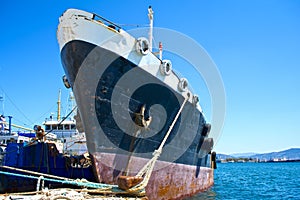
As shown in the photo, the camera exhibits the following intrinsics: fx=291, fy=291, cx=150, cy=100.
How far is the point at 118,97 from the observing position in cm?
923

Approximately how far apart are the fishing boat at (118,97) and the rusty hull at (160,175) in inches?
1.1

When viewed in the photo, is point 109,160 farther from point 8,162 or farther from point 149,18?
point 149,18

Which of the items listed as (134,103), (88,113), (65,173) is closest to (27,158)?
(65,173)

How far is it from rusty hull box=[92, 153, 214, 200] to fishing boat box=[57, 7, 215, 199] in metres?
0.03

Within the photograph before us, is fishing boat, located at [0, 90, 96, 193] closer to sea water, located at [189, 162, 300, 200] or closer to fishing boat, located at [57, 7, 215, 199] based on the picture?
fishing boat, located at [57, 7, 215, 199]

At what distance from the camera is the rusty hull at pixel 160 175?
28.3 feet

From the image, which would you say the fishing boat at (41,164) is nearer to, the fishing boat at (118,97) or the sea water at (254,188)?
the fishing boat at (118,97)

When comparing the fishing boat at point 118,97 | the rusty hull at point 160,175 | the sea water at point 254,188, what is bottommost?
the sea water at point 254,188

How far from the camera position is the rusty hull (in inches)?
340

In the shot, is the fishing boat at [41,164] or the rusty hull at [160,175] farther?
the fishing boat at [41,164]

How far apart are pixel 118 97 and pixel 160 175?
365cm

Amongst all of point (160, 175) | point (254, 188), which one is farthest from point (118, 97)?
point (254, 188)

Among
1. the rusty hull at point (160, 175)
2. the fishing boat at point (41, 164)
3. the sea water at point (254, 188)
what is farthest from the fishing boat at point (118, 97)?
the sea water at point (254, 188)

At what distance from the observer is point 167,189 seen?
11.4 metres
